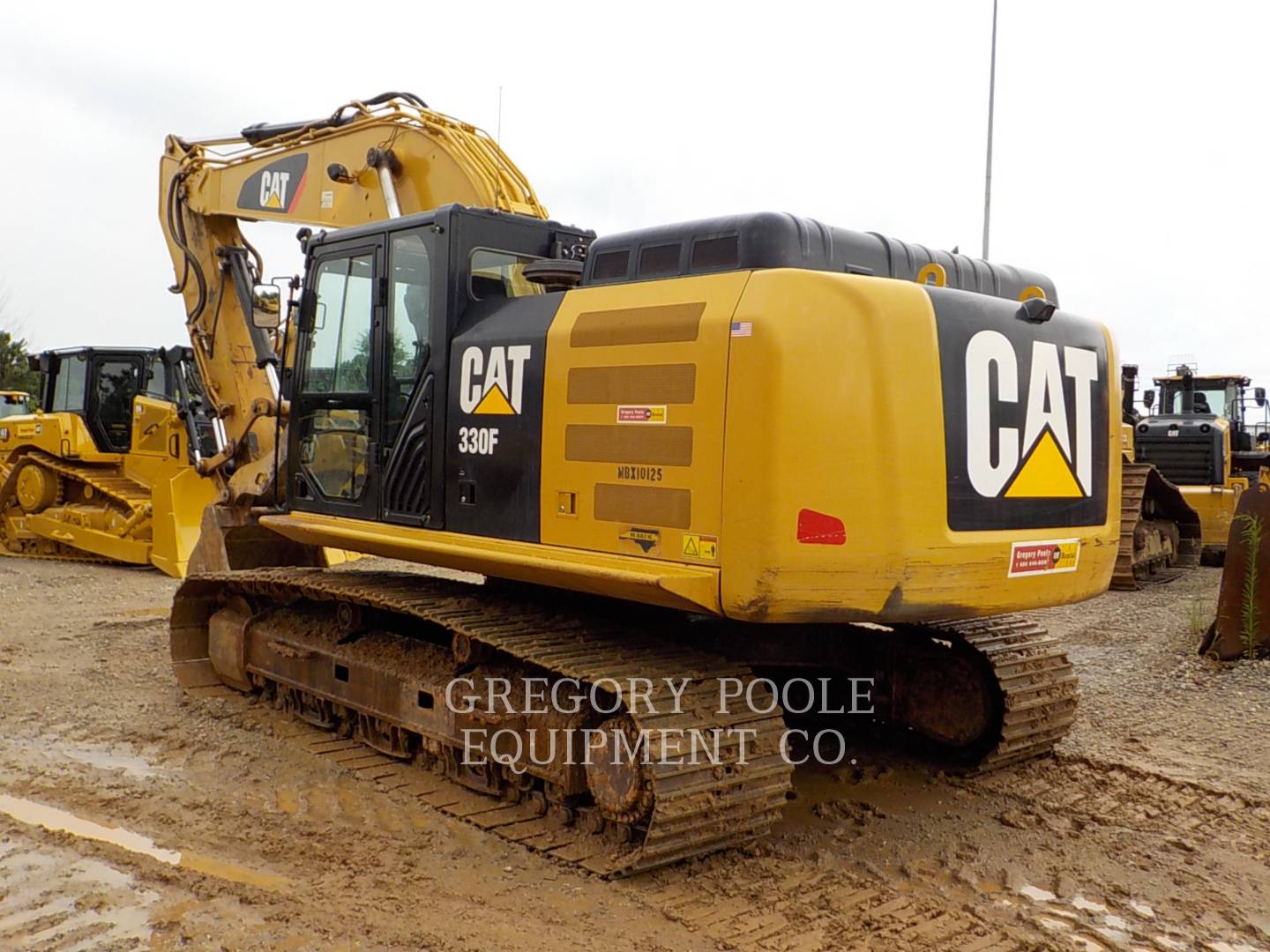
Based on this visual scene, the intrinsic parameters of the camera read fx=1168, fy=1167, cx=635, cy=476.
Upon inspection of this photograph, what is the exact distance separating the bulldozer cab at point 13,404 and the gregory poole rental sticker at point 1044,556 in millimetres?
18431

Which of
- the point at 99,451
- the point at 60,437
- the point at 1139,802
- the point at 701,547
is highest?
the point at 60,437

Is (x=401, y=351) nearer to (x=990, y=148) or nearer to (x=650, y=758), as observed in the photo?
(x=650, y=758)

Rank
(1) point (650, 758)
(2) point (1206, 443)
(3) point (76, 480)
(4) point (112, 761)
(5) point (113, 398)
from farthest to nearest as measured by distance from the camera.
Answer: (2) point (1206, 443), (5) point (113, 398), (3) point (76, 480), (4) point (112, 761), (1) point (650, 758)

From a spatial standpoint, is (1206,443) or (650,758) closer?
(650,758)

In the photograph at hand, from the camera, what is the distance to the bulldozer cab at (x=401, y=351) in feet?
17.4

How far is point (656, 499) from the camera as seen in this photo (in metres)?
4.39

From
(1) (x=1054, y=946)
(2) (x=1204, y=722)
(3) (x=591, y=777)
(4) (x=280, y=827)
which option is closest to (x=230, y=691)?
(4) (x=280, y=827)

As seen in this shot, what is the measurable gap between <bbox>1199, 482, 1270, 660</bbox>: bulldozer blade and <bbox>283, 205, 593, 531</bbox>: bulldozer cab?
547cm

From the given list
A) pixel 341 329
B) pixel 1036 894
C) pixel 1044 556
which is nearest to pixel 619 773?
pixel 1036 894

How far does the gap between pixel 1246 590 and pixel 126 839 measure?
7.44 meters

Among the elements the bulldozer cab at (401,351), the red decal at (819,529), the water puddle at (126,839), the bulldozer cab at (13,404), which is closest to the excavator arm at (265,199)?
the bulldozer cab at (401,351)

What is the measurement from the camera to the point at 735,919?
4.08 meters

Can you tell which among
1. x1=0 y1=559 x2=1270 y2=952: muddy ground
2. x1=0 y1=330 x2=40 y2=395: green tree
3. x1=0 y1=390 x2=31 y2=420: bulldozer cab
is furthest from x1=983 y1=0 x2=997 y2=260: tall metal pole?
x1=0 y1=330 x2=40 y2=395: green tree

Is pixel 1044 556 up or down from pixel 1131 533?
up
